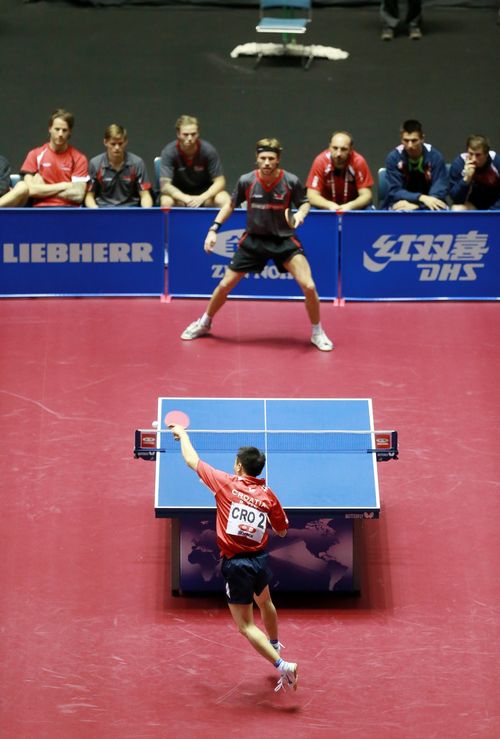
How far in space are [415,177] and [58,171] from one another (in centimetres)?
320

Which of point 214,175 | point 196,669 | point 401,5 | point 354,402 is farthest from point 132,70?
point 196,669

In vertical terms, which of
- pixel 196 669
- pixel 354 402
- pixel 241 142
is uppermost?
pixel 241 142

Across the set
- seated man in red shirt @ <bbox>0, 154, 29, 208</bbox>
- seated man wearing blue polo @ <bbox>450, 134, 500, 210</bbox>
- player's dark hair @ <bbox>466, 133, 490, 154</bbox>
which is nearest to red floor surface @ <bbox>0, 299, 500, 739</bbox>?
seated man in red shirt @ <bbox>0, 154, 29, 208</bbox>

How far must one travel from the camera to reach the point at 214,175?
42.4 feet

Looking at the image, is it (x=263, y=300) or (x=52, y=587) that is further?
(x=263, y=300)

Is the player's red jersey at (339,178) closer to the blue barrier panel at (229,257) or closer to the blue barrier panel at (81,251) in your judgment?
the blue barrier panel at (229,257)

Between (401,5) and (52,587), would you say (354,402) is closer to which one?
(52,587)

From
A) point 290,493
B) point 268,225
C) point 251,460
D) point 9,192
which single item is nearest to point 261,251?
point 268,225

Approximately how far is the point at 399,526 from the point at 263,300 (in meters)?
3.65

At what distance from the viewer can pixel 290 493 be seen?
8.81 metres

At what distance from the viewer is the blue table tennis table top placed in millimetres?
8688

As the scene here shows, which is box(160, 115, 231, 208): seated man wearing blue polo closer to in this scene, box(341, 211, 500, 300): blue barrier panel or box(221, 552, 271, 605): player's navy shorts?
box(341, 211, 500, 300): blue barrier panel

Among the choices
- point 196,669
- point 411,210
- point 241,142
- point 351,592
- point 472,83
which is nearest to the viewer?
point 196,669

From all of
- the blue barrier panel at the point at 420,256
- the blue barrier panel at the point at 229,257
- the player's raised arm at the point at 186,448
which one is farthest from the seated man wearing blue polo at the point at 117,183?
the player's raised arm at the point at 186,448
